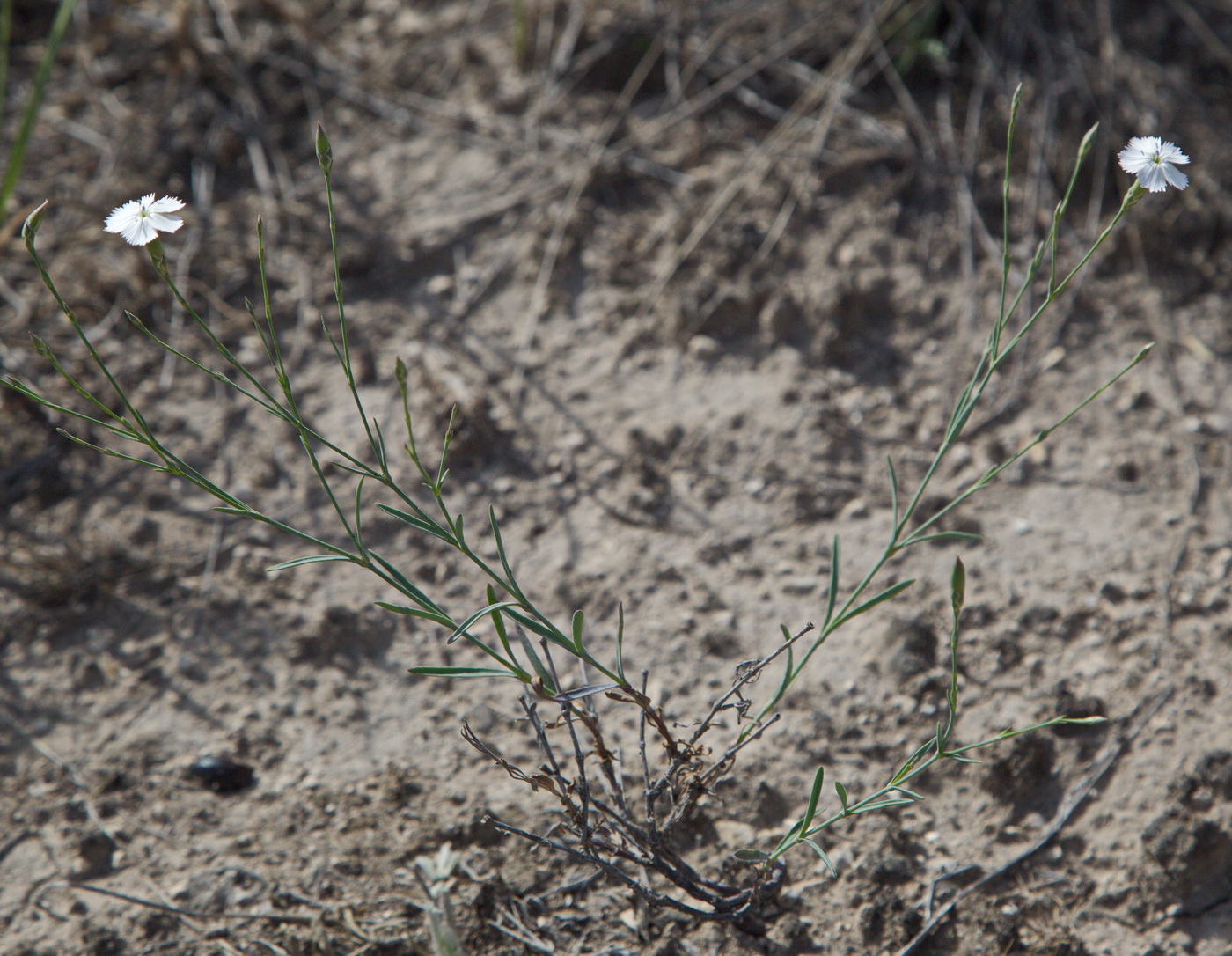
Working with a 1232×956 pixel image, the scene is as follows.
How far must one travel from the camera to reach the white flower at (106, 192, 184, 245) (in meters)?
1.05

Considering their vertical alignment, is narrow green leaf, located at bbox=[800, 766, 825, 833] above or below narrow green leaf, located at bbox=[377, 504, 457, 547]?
below

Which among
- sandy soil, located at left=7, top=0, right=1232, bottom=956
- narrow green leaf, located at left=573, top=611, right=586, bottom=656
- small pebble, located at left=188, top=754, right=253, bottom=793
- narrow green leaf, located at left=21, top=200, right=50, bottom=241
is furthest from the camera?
small pebble, located at left=188, top=754, right=253, bottom=793

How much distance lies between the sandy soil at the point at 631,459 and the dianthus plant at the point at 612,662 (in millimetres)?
80

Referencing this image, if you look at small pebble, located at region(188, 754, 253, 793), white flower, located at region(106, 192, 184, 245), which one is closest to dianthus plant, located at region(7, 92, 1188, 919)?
white flower, located at region(106, 192, 184, 245)

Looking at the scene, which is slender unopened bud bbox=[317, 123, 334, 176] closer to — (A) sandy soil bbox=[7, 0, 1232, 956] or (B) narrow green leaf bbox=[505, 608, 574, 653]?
(B) narrow green leaf bbox=[505, 608, 574, 653]

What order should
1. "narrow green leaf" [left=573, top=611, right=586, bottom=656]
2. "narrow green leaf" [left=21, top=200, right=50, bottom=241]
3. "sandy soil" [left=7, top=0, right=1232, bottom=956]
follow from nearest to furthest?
"narrow green leaf" [left=21, top=200, right=50, bottom=241] → "narrow green leaf" [left=573, top=611, right=586, bottom=656] → "sandy soil" [left=7, top=0, right=1232, bottom=956]

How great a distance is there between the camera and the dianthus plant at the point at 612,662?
1074 millimetres

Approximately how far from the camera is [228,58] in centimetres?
307

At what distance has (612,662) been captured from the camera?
1.88 m

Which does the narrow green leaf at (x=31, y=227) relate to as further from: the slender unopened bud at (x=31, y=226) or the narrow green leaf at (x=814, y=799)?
the narrow green leaf at (x=814, y=799)

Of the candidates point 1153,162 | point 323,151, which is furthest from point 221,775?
point 1153,162

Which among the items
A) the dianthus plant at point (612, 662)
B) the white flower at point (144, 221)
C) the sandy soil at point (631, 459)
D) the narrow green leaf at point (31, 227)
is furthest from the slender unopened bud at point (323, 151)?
the sandy soil at point (631, 459)

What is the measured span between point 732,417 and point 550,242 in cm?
76

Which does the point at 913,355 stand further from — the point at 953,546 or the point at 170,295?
the point at 170,295
